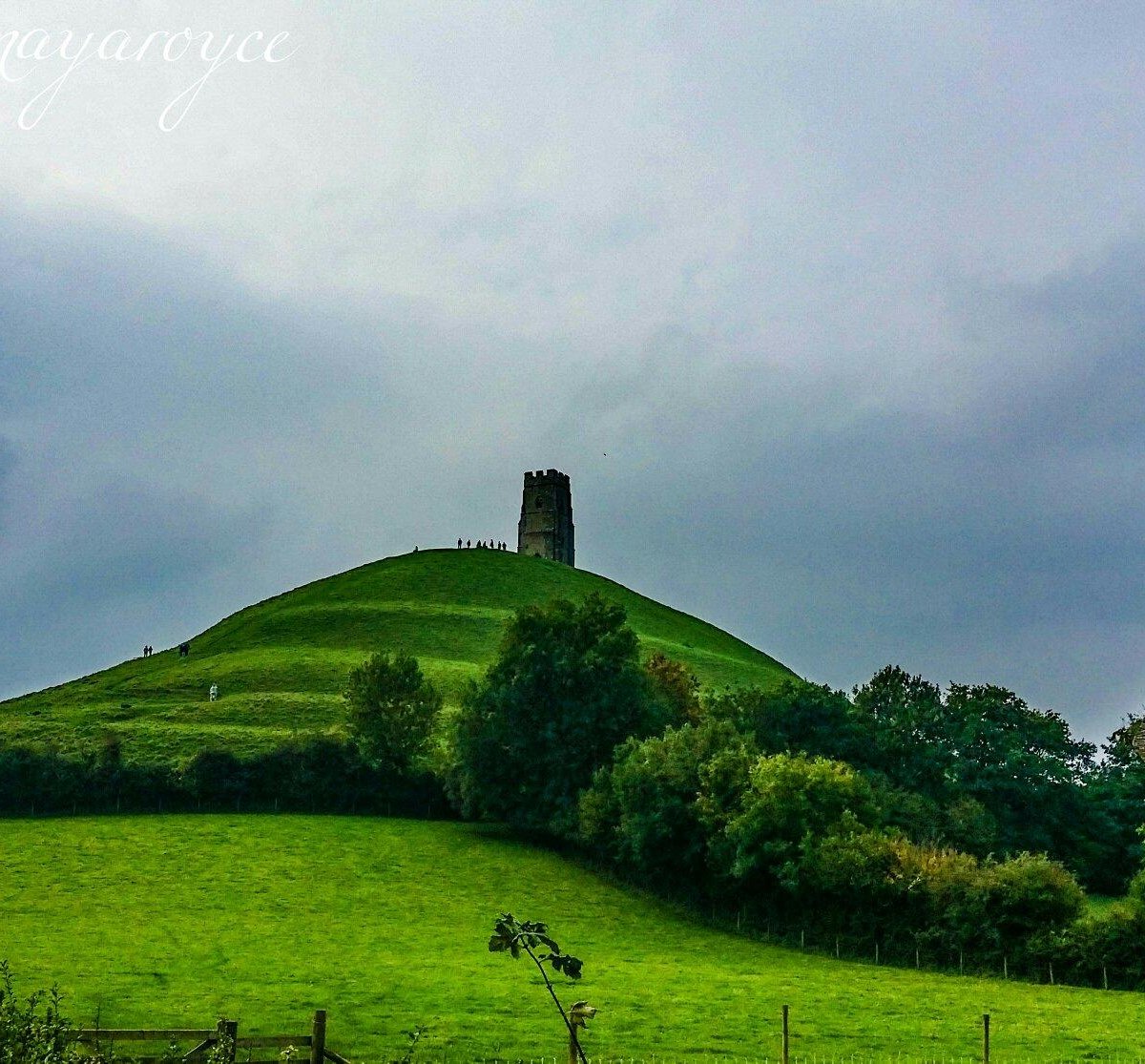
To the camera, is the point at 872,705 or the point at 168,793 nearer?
the point at 168,793

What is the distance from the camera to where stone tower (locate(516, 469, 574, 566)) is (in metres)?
180

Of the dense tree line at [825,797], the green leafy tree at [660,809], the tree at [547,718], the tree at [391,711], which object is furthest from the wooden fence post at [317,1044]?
the tree at [391,711]

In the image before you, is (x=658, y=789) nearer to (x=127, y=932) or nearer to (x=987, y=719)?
(x=127, y=932)

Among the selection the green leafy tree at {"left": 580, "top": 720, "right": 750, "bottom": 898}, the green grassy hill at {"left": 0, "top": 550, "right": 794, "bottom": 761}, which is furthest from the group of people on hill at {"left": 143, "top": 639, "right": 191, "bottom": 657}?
the green leafy tree at {"left": 580, "top": 720, "right": 750, "bottom": 898}

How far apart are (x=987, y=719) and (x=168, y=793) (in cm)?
5370

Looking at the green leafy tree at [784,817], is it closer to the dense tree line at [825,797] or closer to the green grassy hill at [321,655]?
the dense tree line at [825,797]

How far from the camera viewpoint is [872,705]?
9344 centimetres

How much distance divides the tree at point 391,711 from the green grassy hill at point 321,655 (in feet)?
14.9

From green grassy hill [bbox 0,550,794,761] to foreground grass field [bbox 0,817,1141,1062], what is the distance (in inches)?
670

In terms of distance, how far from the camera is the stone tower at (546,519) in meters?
180

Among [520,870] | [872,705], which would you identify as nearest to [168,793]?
[520,870]

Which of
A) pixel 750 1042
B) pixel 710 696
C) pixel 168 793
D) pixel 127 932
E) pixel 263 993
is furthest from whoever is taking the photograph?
pixel 710 696

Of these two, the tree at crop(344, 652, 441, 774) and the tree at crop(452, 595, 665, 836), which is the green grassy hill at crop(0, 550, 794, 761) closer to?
the tree at crop(344, 652, 441, 774)

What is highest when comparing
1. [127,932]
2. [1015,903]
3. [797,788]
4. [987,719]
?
[987,719]
